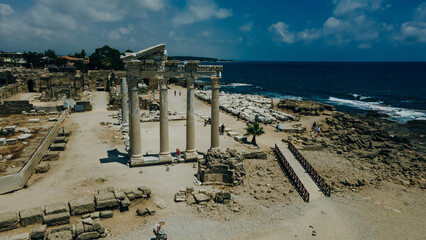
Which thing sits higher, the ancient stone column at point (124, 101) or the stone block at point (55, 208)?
the ancient stone column at point (124, 101)

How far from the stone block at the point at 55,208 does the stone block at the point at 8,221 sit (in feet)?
4.09

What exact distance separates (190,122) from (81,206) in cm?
950

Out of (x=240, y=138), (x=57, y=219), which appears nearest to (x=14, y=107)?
(x=240, y=138)

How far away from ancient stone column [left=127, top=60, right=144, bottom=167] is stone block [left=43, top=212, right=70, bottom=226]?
7.10 metres

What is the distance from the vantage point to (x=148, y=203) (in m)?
16.4

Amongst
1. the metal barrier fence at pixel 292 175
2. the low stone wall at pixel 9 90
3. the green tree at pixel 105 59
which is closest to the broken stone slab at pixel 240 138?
the metal barrier fence at pixel 292 175

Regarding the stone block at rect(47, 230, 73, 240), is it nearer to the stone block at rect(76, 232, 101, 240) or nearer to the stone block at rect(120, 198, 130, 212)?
the stone block at rect(76, 232, 101, 240)

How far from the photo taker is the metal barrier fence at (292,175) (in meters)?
17.9

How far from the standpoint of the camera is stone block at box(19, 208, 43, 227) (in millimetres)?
13830

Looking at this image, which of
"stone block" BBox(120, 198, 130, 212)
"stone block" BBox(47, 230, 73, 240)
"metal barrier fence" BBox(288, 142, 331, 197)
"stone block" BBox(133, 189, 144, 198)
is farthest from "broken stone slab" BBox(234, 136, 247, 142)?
"stone block" BBox(47, 230, 73, 240)

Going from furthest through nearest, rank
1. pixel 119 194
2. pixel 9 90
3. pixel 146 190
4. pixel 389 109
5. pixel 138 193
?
1. pixel 389 109
2. pixel 9 90
3. pixel 146 190
4. pixel 138 193
5. pixel 119 194

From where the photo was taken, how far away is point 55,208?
571 inches

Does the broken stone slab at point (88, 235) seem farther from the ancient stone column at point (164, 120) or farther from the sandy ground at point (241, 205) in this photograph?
the ancient stone column at point (164, 120)

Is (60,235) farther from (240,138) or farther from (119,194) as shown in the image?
(240,138)
